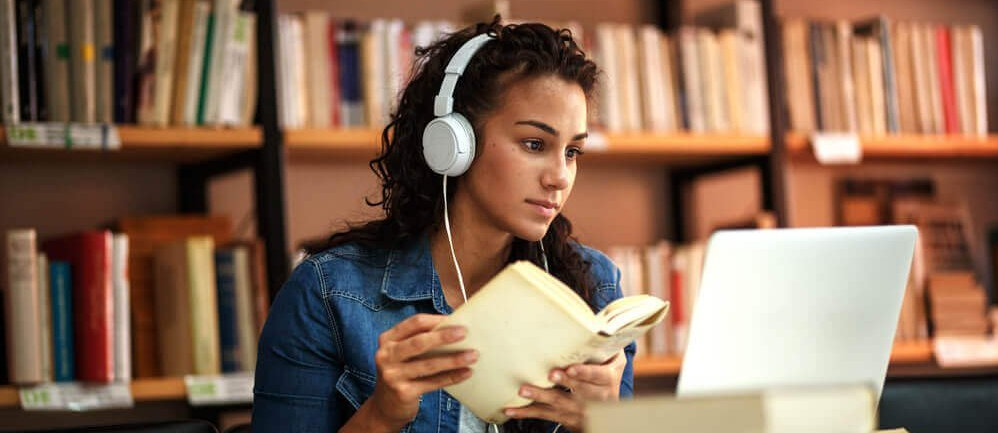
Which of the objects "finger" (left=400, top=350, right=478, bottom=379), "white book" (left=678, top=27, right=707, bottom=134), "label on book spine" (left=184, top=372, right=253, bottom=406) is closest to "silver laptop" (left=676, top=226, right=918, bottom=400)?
"finger" (left=400, top=350, right=478, bottom=379)

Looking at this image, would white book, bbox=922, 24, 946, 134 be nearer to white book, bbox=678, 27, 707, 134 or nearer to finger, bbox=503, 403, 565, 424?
white book, bbox=678, 27, 707, 134

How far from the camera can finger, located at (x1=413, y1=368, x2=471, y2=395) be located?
1068mm

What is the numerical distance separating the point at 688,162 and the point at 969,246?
0.74m

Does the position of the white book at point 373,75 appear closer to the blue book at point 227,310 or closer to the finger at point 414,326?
the blue book at point 227,310

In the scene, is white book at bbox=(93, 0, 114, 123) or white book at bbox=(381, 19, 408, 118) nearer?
white book at bbox=(93, 0, 114, 123)

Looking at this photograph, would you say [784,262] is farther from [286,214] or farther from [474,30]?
[286,214]

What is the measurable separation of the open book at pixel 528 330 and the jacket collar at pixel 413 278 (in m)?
0.34

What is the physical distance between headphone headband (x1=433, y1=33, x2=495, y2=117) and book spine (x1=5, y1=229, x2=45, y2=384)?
88cm

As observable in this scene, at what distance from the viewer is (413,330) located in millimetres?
1048

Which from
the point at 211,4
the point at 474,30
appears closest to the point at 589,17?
the point at 211,4

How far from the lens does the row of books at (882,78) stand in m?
2.55

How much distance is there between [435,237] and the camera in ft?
5.06

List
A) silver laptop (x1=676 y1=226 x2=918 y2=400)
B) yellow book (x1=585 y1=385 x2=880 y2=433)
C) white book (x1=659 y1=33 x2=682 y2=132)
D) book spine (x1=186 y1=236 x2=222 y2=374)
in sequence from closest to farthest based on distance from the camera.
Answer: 1. yellow book (x1=585 y1=385 x2=880 y2=433)
2. silver laptop (x1=676 y1=226 x2=918 y2=400)
3. book spine (x1=186 y1=236 x2=222 y2=374)
4. white book (x1=659 y1=33 x2=682 y2=132)

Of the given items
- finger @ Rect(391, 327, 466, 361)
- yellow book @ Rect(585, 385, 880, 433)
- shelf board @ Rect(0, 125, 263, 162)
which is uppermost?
shelf board @ Rect(0, 125, 263, 162)
